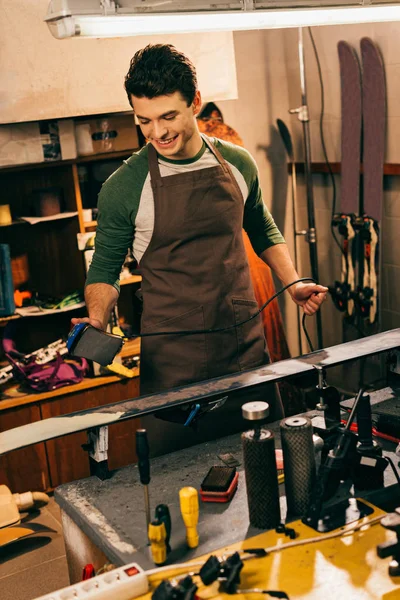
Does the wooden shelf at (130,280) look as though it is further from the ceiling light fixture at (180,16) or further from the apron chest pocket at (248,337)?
the ceiling light fixture at (180,16)

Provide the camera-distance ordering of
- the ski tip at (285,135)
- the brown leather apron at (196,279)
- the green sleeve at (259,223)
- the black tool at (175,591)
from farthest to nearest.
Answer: the ski tip at (285,135)
the green sleeve at (259,223)
the brown leather apron at (196,279)
the black tool at (175,591)

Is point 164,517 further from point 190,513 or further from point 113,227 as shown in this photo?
point 113,227

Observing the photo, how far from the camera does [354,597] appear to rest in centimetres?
145

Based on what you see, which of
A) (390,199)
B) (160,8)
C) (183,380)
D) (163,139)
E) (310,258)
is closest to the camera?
(160,8)

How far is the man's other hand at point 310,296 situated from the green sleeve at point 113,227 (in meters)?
0.54

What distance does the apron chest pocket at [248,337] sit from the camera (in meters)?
2.54

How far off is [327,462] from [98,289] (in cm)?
96

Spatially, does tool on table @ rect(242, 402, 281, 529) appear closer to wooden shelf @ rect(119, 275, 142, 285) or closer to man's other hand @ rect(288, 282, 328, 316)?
man's other hand @ rect(288, 282, 328, 316)

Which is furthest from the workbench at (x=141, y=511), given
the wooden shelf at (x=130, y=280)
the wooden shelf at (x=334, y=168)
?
the wooden shelf at (x=334, y=168)

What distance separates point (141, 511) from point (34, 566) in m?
1.62

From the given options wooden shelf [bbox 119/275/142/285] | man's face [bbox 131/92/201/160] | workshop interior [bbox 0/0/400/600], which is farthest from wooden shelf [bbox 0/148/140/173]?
man's face [bbox 131/92/201/160]

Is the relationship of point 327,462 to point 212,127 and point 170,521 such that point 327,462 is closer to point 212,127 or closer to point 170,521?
point 170,521

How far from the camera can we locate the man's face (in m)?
2.28

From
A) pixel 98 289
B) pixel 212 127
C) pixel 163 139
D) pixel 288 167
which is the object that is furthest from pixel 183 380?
pixel 288 167
